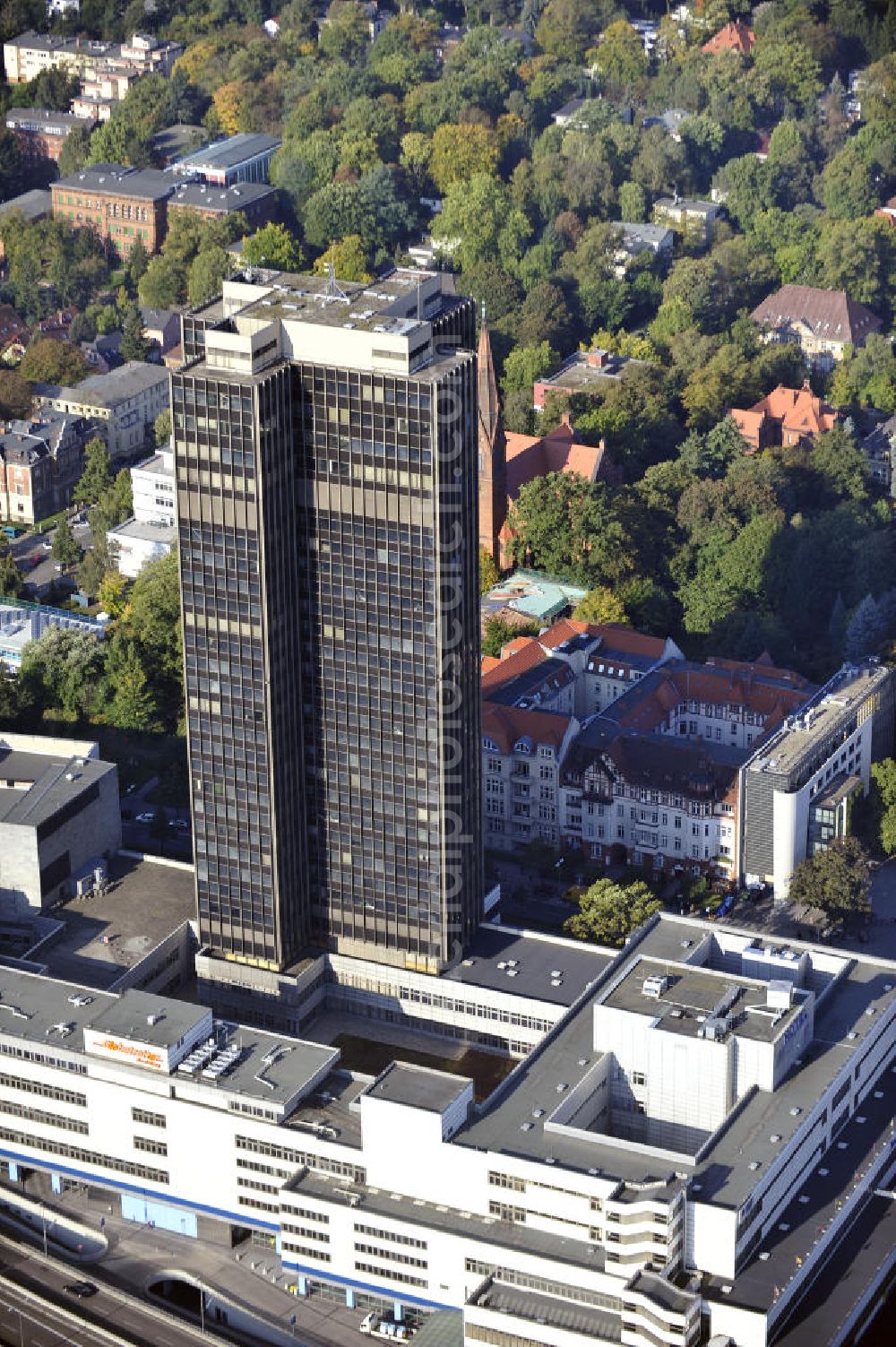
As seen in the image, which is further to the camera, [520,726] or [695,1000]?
[520,726]

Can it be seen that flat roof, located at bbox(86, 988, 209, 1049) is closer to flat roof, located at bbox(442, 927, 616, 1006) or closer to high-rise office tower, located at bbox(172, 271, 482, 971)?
high-rise office tower, located at bbox(172, 271, 482, 971)

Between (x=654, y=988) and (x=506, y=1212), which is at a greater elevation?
(x=654, y=988)

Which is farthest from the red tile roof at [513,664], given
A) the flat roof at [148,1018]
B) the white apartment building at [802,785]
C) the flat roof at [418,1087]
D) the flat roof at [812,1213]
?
the flat roof at [418,1087]

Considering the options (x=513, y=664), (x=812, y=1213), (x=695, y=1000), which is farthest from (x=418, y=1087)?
(x=513, y=664)

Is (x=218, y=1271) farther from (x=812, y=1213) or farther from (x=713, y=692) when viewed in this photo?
(x=713, y=692)

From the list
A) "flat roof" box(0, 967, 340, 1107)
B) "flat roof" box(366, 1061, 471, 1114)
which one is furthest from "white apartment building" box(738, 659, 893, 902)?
"flat roof" box(366, 1061, 471, 1114)

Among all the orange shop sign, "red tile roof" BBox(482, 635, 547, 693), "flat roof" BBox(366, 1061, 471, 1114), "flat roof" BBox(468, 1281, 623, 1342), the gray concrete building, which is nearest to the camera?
"flat roof" BBox(468, 1281, 623, 1342)
